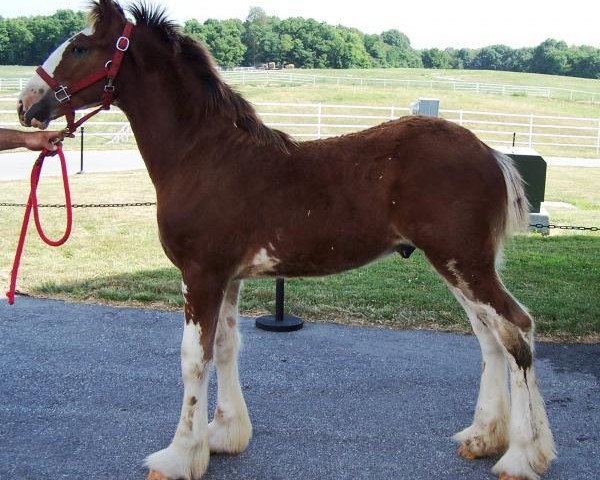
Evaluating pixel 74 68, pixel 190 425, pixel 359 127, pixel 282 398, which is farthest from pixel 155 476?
pixel 359 127

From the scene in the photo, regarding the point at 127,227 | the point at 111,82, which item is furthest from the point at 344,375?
the point at 127,227

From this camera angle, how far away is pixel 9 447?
387 cm

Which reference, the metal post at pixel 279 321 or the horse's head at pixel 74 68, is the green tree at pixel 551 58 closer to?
the metal post at pixel 279 321

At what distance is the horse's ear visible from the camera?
3473mm

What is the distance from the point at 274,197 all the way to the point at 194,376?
108 centimetres

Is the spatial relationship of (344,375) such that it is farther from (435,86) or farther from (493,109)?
(435,86)

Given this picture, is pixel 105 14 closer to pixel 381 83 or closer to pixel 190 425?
pixel 190 425

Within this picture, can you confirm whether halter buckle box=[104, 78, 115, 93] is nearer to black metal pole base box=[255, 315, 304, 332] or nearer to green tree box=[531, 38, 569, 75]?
black metal pole base box=[255, 315, 304, 332]

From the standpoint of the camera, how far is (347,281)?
7.54 metres

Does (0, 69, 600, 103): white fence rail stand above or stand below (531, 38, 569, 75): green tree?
below

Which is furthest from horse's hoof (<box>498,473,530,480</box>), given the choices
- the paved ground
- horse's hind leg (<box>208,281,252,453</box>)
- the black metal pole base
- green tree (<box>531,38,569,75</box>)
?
green tree (<box>531,38,569,75</box>)

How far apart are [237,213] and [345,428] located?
64.9 inches

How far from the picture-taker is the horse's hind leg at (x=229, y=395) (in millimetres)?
3859

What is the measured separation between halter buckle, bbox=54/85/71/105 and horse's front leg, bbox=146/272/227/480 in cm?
114
